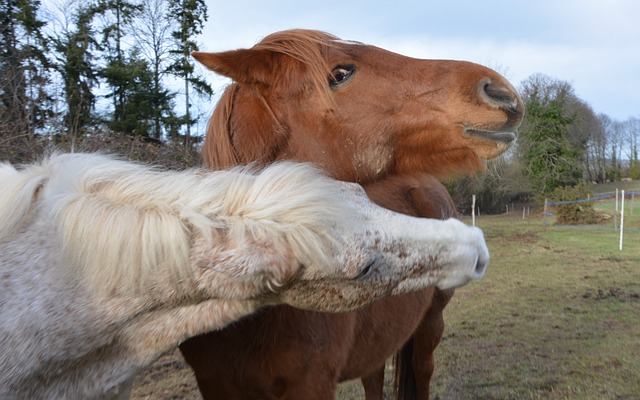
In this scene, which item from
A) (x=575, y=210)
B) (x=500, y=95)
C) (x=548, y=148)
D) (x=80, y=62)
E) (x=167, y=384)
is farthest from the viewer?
(x=548, y=148)

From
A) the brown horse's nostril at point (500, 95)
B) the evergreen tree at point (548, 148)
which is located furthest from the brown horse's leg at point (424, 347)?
the evergreen tree at point (548, 148)

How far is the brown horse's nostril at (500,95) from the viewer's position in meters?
2.12

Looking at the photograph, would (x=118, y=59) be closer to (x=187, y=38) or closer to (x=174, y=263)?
(x=187, y=38)

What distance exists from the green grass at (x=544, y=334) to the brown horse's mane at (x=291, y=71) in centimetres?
343

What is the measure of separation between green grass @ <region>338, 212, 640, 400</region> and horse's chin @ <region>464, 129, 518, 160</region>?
3373 millimetres

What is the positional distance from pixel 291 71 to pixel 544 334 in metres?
6.12

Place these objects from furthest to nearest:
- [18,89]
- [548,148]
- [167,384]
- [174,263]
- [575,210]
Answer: [548,148], [575,210], [18,89], [167,384], [174,263]

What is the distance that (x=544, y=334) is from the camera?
6.73 meters

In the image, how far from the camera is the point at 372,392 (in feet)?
13.9

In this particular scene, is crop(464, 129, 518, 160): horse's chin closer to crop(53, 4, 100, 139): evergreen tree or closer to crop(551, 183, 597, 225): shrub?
crop(53, 4, 100, 139): evergreen tree

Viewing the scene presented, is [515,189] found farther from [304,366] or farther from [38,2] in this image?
[304,366]

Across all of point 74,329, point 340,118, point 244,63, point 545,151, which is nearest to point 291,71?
point 244,63

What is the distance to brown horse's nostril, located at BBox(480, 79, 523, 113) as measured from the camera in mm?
2125

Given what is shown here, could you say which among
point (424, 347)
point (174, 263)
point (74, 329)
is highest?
point (174, 263)
